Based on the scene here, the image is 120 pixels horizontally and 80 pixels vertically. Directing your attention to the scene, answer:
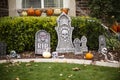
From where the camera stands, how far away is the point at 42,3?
461 inches

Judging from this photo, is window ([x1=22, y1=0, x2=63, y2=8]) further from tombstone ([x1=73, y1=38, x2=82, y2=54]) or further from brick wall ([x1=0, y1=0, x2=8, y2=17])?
tombstone ([x1=73, y1=38, x2=82, y2=54])

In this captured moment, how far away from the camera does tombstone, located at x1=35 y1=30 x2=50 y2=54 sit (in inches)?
343

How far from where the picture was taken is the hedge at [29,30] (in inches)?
355

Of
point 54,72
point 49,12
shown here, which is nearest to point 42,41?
point 54,72

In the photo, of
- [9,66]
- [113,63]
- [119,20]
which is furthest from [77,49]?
[119,20]

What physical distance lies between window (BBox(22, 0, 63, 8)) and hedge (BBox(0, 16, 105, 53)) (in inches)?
99.8

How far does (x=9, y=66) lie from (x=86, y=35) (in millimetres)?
2563

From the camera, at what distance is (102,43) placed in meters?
8.88

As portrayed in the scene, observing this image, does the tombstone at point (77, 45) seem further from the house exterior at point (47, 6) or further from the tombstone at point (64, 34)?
the house exterior at point (47, 6)

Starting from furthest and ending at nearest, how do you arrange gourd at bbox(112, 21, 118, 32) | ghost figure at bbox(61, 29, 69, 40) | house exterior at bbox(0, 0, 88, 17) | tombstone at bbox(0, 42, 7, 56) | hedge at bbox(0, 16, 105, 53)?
house exterior at bbox(0, 0, 88, 17)
gourd at bbox(112, 21, 118, 32)
hedge at bbox(0, 16, 105, 53)
ghost figure at bbox(61, 29, 69, 40)
tombstone at bbox(0, 42, 7, 56)

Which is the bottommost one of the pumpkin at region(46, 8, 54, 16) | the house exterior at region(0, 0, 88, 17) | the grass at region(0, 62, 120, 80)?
the grass at region(0, 62, 120, 80)

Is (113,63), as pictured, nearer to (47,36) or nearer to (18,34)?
(47,36)

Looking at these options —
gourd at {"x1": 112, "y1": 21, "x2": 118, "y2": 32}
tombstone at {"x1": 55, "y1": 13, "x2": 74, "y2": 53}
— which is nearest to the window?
gourd at {"x1": 112, "y1": 21, "x2": 118, "y2": 32}

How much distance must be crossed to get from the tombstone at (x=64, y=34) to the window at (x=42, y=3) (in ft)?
9.32
